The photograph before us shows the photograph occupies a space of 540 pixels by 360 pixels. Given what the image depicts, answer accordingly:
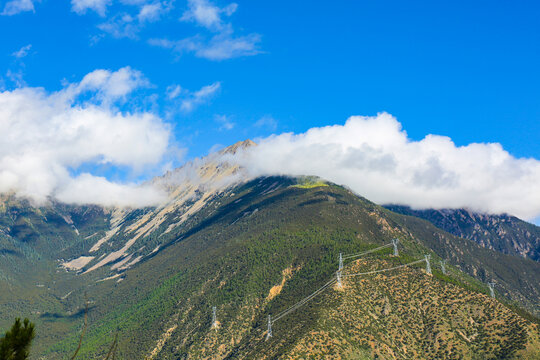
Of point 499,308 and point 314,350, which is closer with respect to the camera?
point 314,350

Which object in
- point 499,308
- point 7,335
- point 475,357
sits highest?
point 7,335

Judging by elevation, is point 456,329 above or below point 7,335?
below

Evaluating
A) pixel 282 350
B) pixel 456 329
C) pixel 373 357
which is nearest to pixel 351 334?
pixel 373 357

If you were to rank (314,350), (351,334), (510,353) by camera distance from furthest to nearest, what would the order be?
(351,334), (314,350), (510,353)

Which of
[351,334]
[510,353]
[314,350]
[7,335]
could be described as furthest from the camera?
[351,334]

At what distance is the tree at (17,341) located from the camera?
101 ft

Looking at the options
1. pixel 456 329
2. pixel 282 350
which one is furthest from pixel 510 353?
pixel 282 350

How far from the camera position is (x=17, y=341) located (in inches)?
1224

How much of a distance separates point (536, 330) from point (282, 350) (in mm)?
95442

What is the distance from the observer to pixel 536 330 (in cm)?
17488

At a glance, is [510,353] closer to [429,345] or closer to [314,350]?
[429,345]

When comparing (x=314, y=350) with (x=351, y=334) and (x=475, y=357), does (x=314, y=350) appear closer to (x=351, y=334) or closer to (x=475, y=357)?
(x=351, y=334)

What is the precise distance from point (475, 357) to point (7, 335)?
185 metres

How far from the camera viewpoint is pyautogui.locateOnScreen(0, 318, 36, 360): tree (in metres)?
30.7
